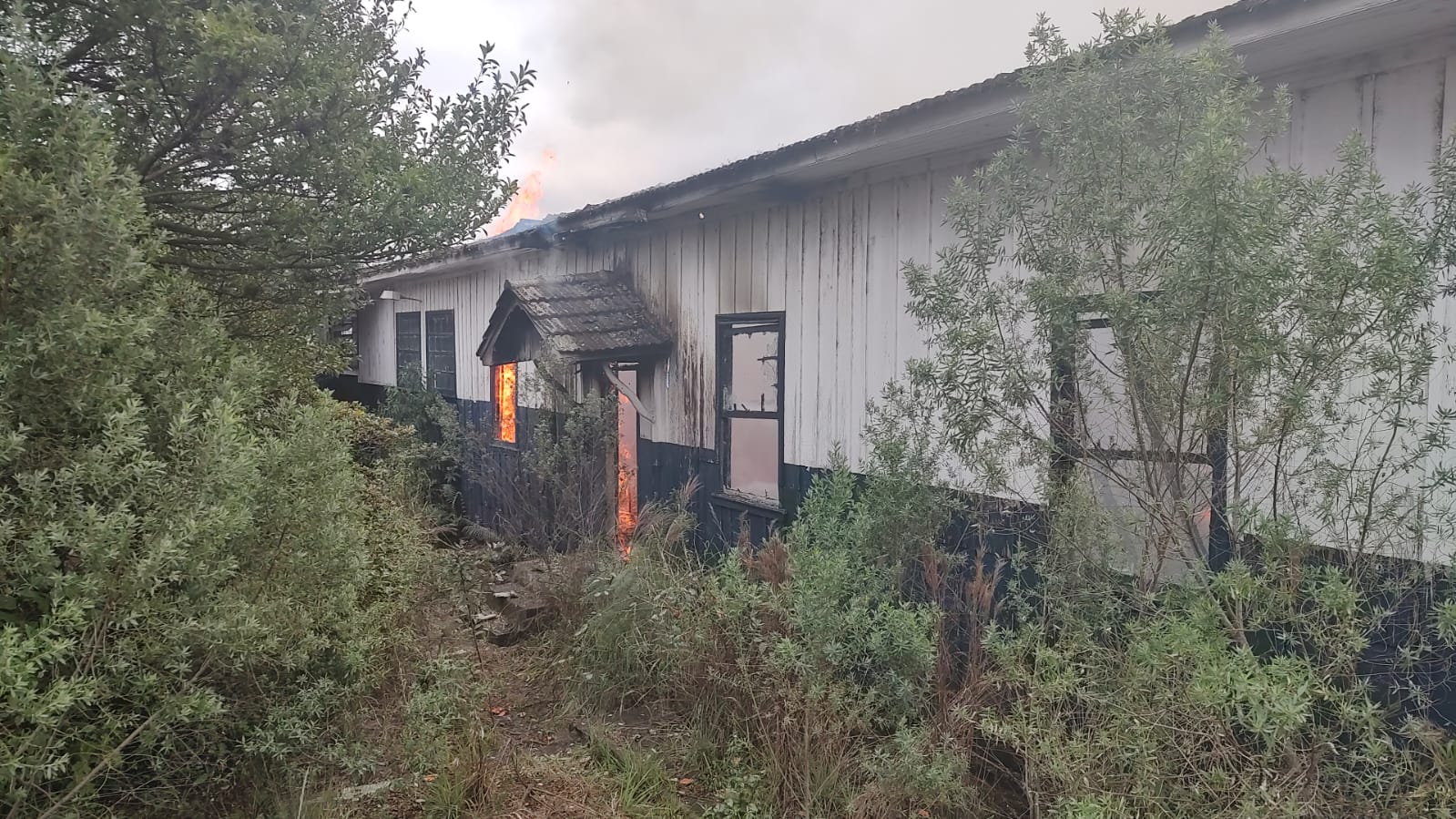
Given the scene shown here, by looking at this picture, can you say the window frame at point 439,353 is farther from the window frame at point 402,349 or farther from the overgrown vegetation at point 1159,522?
the overgrown vegetation at point 1159,522

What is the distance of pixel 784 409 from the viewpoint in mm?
6367

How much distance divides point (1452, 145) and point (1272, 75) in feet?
3.92

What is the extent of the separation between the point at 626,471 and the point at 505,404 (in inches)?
128

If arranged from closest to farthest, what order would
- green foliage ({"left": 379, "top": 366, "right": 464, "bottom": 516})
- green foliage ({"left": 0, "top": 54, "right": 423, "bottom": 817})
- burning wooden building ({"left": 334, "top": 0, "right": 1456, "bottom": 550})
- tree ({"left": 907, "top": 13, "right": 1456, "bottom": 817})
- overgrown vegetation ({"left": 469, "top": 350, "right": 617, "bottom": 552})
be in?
green foliage ({"left": 0, "top": 54, "right": 423, "bottom": 817}), tree ({"left": 907, "top": 13, "right": 1456, "bottom": 817}), burning wooden building ({"left": 334, "top": 0, "right": 1456, "bottom": 550}), overgrown vegetation ({"left": 469, "top": 350, "right": 617, "bottom": 552}), green foliage ({"left": 379, "top": 366, "right": 464, "bottom": 516})

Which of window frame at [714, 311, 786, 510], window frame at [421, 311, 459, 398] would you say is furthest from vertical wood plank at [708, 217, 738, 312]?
window frame at [421, 311, 459, 398]

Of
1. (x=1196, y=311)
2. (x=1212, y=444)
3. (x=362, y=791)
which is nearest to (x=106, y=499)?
(x=362, y=791)

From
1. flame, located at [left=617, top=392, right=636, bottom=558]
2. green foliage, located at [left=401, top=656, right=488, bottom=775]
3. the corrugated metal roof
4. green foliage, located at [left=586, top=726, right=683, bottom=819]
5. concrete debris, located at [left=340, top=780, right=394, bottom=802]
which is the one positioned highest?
the corrugated metal roof

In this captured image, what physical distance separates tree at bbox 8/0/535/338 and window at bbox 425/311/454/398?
7.24 meters

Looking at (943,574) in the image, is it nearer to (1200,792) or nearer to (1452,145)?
(1200,792)

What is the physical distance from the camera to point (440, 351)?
12461mm

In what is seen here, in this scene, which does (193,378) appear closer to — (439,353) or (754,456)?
(754,456)

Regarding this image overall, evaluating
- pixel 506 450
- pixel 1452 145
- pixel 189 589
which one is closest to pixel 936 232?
pixel 1452 145

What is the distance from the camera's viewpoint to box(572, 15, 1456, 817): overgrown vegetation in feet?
8.59

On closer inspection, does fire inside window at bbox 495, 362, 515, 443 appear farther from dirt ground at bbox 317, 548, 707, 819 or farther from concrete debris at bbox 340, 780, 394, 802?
concrete debris at bbox 340, 780, 394, 802
